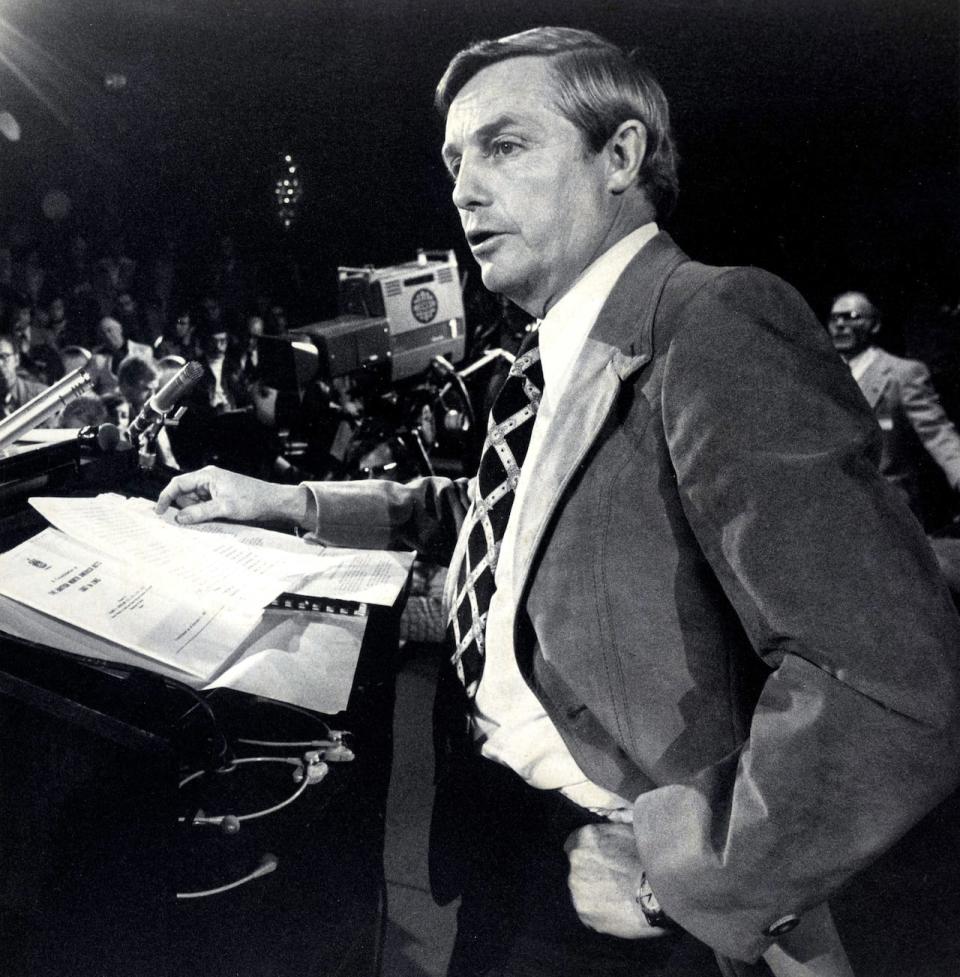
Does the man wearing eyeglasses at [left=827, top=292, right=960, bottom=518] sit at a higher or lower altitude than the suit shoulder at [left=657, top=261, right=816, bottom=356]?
lower

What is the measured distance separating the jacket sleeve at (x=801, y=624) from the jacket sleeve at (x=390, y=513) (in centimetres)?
61

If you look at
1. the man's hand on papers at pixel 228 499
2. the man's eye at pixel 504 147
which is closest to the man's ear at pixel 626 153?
the man's eye at pixel 504 147

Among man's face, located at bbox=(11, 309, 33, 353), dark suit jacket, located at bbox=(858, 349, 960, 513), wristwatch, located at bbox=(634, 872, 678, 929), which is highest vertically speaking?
man's face, located at bbox=(11, 309, 33, 353)

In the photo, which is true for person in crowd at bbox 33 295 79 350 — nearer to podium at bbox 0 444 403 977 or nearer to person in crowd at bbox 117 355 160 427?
person in crowd at bbox 117 355 160 427

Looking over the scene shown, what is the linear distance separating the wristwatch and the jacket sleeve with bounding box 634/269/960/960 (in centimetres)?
6

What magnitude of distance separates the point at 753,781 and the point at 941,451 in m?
2.98

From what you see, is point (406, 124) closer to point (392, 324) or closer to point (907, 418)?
point (392, 324)

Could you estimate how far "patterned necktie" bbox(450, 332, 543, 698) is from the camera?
2.57 ft

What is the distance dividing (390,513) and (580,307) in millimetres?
484

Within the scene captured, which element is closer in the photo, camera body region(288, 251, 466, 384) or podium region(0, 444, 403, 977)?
podium region(0, 444, 403, 977)

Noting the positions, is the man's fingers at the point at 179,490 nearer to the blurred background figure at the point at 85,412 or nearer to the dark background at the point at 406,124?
the blurred background figure at the point at 85,412

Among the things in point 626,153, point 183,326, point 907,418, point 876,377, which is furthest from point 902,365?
point 183,326

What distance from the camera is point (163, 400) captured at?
37.5 inches

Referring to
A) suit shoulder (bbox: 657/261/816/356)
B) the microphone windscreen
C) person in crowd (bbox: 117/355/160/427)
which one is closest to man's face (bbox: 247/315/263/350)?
person in crowd (bbox: 117/355/160/427)
